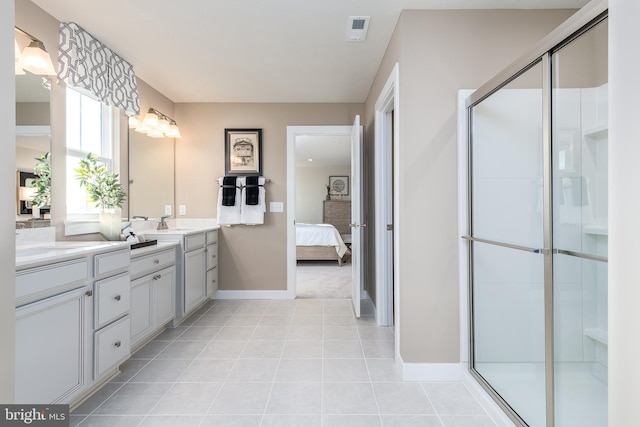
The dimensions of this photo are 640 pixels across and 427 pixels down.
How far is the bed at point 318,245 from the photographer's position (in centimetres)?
650

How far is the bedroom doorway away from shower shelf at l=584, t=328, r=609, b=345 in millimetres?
2584

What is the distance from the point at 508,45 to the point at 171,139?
139 inches

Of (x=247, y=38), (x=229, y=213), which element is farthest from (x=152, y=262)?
(x=247, y=38)

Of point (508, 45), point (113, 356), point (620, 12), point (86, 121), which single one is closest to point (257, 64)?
point (86, 121)

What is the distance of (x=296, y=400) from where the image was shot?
1.97m

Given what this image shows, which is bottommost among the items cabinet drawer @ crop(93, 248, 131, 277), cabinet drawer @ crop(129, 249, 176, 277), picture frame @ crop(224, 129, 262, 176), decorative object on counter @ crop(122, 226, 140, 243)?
cabinet drawer @ crop(129, 249, 176, 277)

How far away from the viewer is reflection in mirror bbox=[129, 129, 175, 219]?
11.0 feet

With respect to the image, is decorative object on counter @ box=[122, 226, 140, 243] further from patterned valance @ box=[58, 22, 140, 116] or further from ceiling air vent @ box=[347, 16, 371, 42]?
ceiling air vent @ box=[347, 16, 371, 42]

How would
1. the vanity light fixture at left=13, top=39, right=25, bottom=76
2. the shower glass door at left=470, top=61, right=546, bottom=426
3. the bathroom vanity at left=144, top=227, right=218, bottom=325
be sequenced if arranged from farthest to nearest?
A: the bathroom vanity at left=144, top=227, right=218, bottom=325 < the vanity light fixture at left=13, top=39, right=25, bottom=76 < the shower glass door at left=470, top=61, right=546, bottom=426

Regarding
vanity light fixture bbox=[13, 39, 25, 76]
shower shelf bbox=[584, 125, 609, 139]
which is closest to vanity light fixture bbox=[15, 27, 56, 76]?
vanity light fixture bbox=[13, 39, 25, 76]

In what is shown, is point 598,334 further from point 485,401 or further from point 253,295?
point 253,295

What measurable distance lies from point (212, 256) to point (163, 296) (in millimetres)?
1095

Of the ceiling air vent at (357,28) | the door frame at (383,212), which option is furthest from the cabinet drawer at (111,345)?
the ceiling air vent at (357,28)

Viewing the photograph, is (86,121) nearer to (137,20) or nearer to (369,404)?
(137,20)
